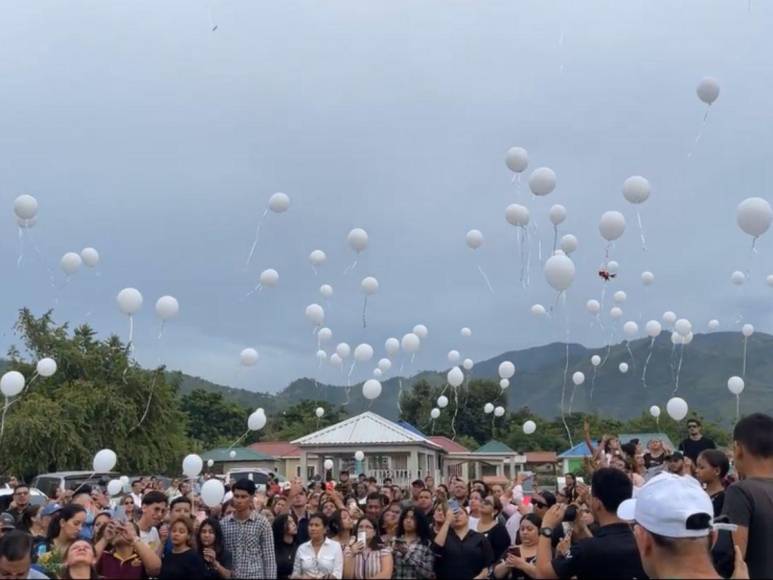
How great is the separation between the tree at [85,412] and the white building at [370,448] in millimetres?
5302

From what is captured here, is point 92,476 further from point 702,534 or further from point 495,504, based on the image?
point 702,534

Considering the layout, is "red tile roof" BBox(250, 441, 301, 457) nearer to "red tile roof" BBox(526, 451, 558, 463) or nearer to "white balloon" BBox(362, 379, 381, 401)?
"red tile roof" BBox(526, 451, 558, 463)

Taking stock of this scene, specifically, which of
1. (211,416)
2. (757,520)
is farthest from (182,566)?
(211,416)

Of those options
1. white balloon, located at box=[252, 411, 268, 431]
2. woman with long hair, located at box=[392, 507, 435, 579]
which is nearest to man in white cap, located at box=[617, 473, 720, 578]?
woman with long hair, located at box=[392, 507, 435, 579]

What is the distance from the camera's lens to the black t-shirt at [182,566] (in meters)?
5.79

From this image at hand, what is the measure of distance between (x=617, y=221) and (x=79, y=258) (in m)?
8.97

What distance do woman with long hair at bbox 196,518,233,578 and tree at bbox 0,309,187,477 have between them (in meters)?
23.0

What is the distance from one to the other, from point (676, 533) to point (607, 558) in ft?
5.81

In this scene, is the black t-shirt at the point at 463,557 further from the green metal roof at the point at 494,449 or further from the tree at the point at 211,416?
the tree at the point at 211,416

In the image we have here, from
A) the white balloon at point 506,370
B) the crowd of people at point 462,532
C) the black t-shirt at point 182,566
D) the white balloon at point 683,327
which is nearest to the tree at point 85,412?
the white balloon at point 506,370

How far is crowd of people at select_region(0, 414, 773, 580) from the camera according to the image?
269 centimetres

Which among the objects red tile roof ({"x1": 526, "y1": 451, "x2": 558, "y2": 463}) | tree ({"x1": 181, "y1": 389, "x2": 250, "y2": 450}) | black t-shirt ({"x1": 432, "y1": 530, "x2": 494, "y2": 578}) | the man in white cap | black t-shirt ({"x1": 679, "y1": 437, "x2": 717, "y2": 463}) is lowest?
black t-shirt ({"x1": 432, "y1": 530, "x2": 494, "y2": 578})

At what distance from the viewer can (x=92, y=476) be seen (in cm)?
1633

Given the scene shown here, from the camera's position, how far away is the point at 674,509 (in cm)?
248
